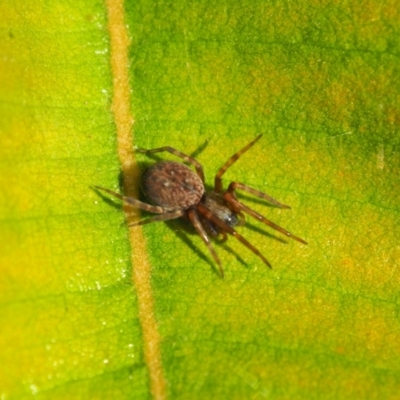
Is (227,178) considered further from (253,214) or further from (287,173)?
(287,173)

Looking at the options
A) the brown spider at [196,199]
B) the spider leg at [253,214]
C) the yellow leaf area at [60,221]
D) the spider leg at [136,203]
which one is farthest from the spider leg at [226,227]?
the yellow leaf area at [60,221]

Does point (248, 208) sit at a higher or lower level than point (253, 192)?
lower

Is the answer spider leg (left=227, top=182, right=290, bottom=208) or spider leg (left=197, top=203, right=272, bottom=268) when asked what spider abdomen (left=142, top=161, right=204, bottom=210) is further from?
spider leg (left=227, top=182, right=290, bottom=208)

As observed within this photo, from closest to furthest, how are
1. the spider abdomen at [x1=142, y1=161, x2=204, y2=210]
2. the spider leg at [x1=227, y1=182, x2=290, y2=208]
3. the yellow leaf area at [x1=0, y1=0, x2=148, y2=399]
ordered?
the yellow leaf area at [x1=0, y1=0, x2=148, y2=399] < the spider leg at [x1=227, y1=182, x2=290, y2=208] < the spider abdomen at [x1=142, y1=161, x2=204, y2=210]

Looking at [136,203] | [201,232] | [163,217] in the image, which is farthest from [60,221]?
[201,232]

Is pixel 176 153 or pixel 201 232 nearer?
pixel 176 153

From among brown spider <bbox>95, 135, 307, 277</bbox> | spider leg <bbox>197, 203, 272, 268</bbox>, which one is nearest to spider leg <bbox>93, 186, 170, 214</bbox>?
brown spider <bbox>95, 135, 307, 277</bbox>

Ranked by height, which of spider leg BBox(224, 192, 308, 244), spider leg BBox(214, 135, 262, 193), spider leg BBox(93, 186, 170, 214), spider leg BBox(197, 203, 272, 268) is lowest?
spider leg BBox(197, 203, 272, 268)

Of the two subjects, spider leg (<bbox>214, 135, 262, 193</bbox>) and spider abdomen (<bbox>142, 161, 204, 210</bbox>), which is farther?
spider abdomen (<bbox>142, 161, 204, 210</bbox>)
